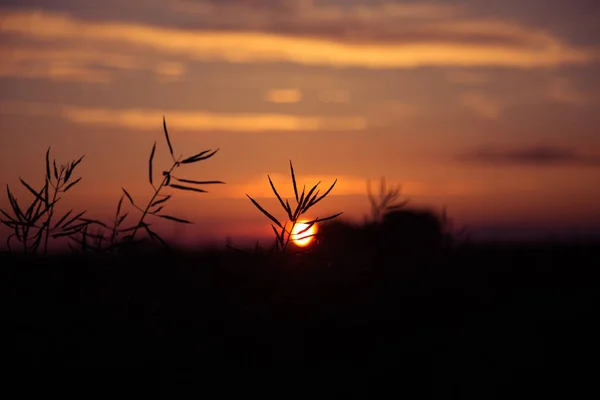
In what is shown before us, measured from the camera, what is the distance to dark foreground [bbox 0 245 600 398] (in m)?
4.60

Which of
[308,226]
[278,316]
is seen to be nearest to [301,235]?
[308,226]

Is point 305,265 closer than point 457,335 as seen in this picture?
Yes

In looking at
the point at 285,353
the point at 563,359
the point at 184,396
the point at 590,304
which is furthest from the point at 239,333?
the point at 590,304

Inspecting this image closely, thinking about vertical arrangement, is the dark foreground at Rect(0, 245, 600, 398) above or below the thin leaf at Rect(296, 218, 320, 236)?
below

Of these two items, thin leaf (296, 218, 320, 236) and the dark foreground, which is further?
thin leaf (296, 218, 320, 236)

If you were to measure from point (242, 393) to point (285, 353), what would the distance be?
0.60 metres

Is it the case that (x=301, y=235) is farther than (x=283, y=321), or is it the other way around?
(x=301, y=235)

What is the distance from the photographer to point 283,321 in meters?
5.25

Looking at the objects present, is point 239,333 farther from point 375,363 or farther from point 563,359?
point 563,359

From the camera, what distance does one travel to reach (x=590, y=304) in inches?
296

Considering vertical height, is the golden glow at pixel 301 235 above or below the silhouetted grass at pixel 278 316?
above

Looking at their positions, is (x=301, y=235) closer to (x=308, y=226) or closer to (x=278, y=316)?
(x=308, y=226)

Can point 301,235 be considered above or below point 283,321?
above

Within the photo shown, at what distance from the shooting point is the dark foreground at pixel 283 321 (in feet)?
15.1
